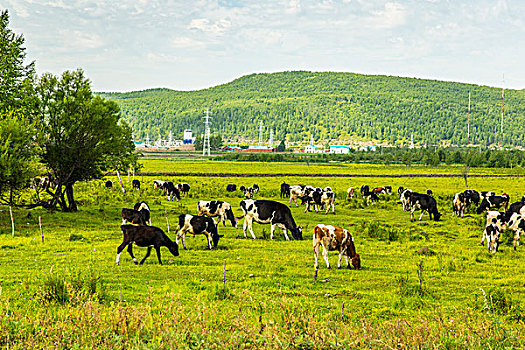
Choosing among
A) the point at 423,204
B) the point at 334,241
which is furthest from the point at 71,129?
the point at 423,204

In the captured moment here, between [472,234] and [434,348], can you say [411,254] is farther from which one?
[434,348]

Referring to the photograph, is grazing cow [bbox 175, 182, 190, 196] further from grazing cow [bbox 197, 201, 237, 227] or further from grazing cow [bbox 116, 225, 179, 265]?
grazing cow [bbox 116, 225, 179, 265]

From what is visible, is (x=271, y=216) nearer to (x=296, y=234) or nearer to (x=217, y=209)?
(x=296, y=234)

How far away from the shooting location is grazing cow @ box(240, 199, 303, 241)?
23.0 m

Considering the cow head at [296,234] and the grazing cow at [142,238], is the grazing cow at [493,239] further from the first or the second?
the grazing cow at [142,238]

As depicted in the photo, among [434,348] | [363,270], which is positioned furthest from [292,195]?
[434,348]

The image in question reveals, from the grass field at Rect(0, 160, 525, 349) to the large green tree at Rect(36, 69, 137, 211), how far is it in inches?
115

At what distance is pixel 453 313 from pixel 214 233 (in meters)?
11.0

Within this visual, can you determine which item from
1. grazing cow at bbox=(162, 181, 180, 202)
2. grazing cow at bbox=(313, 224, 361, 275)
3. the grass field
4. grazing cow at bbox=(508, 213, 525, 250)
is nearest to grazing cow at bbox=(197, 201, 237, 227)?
the grass field

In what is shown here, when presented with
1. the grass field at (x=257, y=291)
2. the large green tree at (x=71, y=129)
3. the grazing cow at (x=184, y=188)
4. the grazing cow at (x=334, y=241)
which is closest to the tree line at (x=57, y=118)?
the large green tree at (x=71, y=129)

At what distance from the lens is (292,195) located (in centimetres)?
3988

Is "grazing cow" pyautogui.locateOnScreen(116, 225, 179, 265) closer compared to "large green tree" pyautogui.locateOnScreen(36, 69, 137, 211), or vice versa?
"grazing cow" pyautogui.locateOnScreen(116, 225, 179, 265)

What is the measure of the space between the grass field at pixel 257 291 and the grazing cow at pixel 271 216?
0.96m

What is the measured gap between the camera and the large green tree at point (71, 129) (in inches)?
1184
